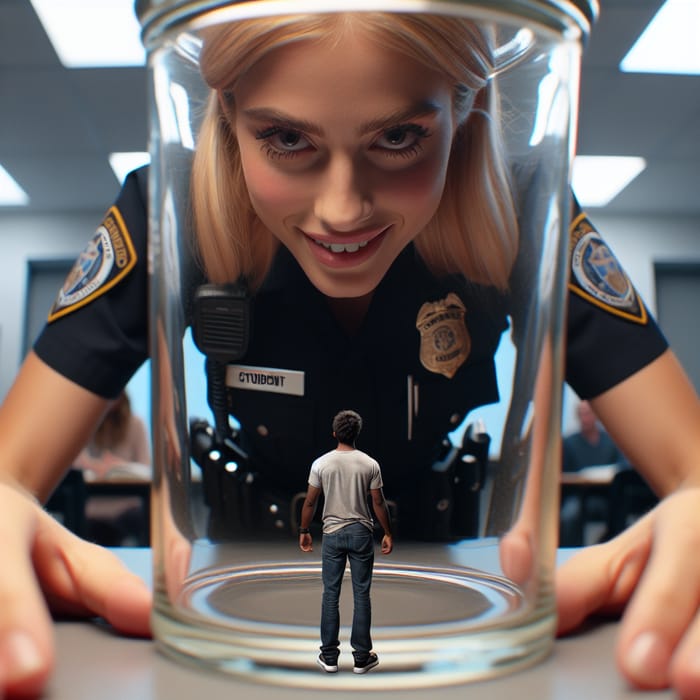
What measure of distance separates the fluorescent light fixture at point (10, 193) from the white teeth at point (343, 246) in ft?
16.0

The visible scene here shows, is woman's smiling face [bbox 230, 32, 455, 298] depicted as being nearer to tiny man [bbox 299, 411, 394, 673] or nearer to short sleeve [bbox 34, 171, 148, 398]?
tiny man [bbox 299, 411, 394, 673]

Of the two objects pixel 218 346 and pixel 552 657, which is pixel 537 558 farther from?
pixel 218 346

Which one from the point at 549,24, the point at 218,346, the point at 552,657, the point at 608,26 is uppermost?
the point at 608,26

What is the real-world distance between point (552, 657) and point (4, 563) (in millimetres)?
212

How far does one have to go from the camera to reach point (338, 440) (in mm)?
279

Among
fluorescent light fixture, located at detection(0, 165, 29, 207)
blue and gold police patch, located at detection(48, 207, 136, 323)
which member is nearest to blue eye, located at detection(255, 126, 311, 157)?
blue and gold police patch, located at detection(48, 207, 136, 323)

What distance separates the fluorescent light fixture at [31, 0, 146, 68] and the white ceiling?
0.05m

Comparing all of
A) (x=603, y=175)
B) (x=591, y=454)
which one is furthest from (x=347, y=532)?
(x=603, y=175)

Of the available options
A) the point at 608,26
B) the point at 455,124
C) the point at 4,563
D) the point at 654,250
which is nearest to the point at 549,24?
the point at 455,124

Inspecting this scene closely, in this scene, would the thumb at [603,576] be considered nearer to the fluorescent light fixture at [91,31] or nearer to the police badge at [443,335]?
the police badge at [443,335]

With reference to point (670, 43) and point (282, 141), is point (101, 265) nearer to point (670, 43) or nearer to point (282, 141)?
point (282, 141)

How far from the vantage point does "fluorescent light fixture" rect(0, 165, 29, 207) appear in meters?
5.00

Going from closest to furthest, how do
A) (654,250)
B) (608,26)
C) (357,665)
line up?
(357,665) < (608,26) < (654,250)

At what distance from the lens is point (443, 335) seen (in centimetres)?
31
